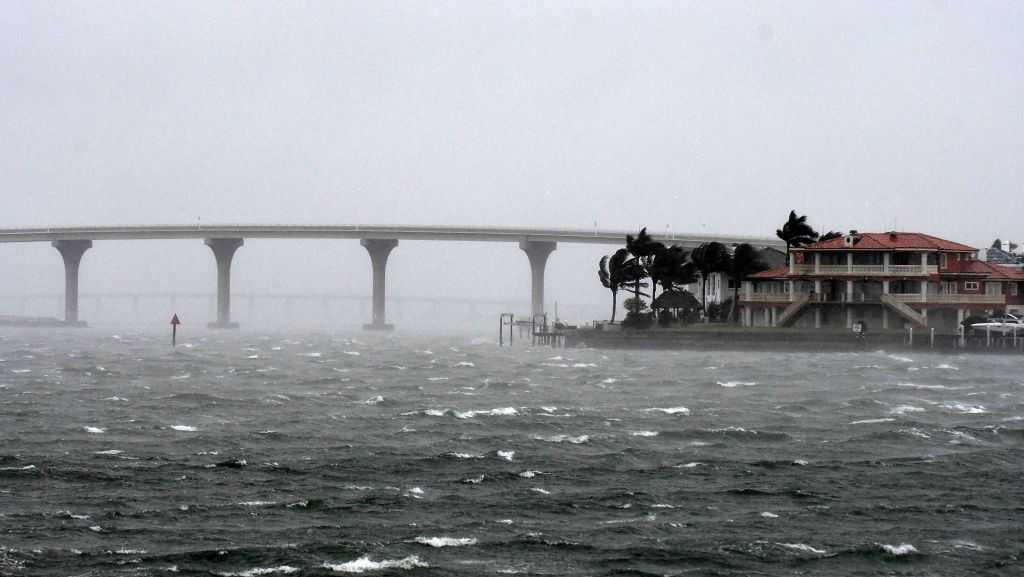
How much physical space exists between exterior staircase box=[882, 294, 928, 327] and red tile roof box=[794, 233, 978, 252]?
5019mm

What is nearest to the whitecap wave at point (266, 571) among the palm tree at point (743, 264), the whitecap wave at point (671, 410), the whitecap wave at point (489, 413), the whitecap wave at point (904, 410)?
the whitecap wave at point (489, 413)

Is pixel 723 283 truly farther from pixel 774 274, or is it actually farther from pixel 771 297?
pixel 771 297

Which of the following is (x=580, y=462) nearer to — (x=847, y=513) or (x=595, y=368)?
(x=847, y=513)

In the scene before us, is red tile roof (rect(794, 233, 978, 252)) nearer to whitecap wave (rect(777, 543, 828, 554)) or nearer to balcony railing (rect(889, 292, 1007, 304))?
balcony railing (rect(889, 292, 1007, 304))

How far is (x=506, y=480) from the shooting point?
117 ft

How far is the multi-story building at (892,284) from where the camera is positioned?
127312 millimetres

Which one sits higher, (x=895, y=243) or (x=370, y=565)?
(x=895, y=243)

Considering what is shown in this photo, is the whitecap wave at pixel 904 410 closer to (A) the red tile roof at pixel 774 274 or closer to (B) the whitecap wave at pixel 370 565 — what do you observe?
(B) the whitecap wave at pixel 370 565

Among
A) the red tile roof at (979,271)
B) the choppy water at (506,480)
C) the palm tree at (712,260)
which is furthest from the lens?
the palm tree at (712,260)

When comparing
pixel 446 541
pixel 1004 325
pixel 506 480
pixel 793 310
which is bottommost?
pixel 446 541

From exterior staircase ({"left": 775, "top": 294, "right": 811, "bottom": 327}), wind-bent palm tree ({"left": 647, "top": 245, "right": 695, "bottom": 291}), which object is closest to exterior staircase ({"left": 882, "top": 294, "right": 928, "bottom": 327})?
exterior staircase ({"left": 775, "top": 294, "right": 811, "bottom": 327})

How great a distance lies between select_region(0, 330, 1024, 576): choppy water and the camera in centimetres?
2691

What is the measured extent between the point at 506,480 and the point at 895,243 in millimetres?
101627

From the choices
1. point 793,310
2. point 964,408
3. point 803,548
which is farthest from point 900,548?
point 793,310
